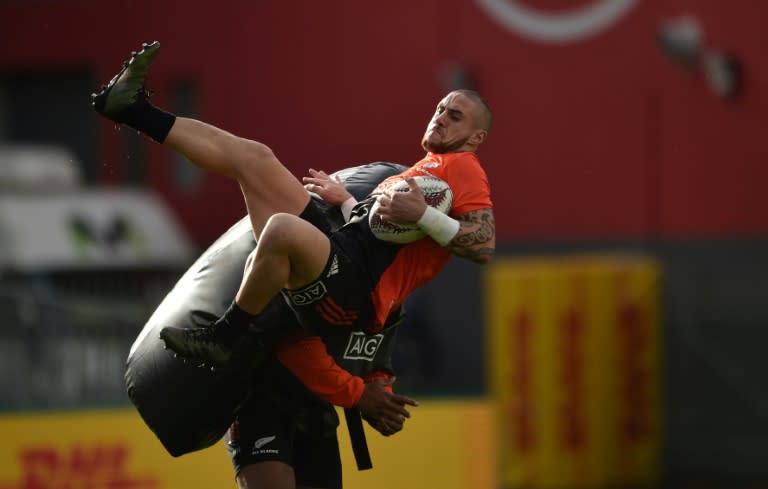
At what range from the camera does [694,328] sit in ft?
48.5

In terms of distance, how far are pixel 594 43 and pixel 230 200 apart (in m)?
4.86

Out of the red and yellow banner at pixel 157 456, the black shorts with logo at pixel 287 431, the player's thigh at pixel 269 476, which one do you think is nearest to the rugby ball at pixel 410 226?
the black shorts with logo at pixel 287 431

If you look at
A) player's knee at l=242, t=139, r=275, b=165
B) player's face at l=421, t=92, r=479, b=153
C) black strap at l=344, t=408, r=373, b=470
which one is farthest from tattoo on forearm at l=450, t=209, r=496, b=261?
black strap at l=344, t=408, r=373, b=470

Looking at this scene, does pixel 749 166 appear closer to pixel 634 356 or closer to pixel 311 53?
pixel 634 356

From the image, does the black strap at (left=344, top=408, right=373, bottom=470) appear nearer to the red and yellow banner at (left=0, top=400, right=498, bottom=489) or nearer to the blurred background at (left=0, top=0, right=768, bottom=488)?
the red and yellow banner at (left=0, top=400, right=498, bottom=489)

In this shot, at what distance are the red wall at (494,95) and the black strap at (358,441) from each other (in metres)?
7.77

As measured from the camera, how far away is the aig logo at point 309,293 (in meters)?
5.90

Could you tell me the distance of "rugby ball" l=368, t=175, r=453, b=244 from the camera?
19.7ft

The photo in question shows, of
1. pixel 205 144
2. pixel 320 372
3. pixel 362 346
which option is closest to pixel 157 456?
pixel 362 346

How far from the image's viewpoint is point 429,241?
624cm

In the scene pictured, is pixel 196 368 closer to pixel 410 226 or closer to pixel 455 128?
pixel 410 226

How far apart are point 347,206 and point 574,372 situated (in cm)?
749

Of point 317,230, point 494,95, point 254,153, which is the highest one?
point 494,95

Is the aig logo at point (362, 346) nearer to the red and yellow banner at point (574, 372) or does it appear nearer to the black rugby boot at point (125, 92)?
the black rugby boot at point (125, 92)
